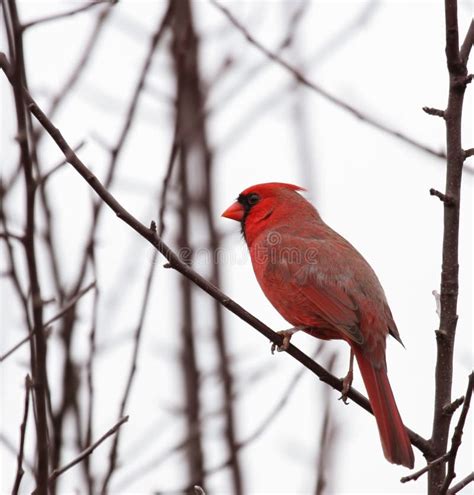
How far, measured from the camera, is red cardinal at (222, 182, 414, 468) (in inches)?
130

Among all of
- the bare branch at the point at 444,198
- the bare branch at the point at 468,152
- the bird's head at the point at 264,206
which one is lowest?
the bare branch at the point at 444,198

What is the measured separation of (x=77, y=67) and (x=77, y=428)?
1.33 m

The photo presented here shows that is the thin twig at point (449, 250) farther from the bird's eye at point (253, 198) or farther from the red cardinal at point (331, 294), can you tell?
the bird's eye at point (253, 198)

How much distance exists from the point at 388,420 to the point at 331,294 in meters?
0.76

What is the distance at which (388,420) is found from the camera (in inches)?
120

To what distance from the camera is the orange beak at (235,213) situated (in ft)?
15.0

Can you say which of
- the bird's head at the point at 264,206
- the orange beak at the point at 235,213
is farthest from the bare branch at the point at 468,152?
the orange beak at the point at 235,213

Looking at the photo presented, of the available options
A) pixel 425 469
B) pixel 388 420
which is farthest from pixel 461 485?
pixel 388 420

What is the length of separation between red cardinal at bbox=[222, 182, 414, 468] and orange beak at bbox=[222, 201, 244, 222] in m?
0.19

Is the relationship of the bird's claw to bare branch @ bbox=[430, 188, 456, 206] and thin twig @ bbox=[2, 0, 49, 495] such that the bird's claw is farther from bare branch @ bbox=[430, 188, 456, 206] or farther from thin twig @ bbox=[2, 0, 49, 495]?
thin twig @ bbox=[2, 0, 49, 495]

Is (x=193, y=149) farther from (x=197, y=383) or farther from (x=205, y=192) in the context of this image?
(x=197, y=383)

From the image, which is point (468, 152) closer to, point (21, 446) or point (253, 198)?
point (21, 446)

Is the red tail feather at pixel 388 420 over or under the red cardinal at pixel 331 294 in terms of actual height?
under

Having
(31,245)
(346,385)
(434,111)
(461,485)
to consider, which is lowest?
(461,485)
